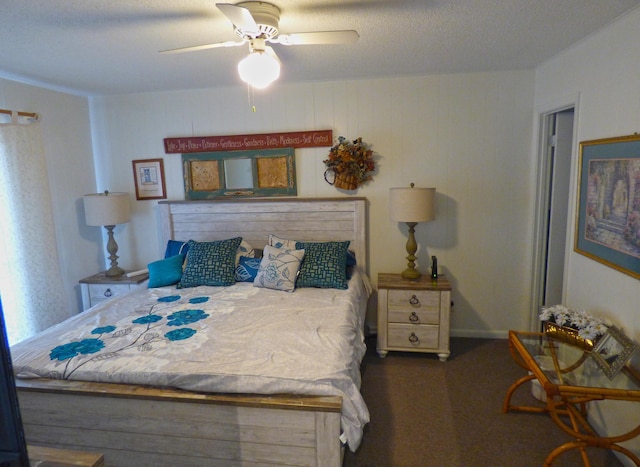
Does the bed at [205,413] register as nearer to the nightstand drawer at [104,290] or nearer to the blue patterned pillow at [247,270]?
the blue patterned pillow at [247,270]

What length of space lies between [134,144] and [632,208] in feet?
12.7

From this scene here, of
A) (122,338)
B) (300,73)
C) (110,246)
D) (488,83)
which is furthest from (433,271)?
(110,246)

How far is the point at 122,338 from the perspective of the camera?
217 centimetres

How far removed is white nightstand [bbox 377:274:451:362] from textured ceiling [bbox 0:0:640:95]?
1.70 m

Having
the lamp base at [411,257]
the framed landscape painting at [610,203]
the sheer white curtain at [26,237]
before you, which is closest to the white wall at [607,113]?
the framed landscape painting at [610,203]

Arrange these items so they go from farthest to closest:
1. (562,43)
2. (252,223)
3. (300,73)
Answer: (252,223)
(300,73)
(562,43)

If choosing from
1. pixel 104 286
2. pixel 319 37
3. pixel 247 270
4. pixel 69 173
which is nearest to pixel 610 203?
pixel 319 37

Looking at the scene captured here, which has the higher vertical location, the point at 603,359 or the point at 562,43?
the point at 562,43

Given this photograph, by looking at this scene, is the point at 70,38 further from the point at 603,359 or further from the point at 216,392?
the point at 603,359

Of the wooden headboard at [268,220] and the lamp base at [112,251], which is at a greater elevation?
the wooden headboard at [268,220]

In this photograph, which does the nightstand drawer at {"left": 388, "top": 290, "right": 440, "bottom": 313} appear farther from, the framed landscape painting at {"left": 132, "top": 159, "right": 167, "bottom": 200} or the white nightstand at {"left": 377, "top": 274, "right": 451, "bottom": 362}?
the framed landscape painting at {"left": 132, "top": 159, "right": 167, "bottom": 200}

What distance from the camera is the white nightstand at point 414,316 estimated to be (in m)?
3.01

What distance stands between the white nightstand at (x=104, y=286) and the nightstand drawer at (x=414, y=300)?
2190mm

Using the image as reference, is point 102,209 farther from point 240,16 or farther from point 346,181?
point 240,16
